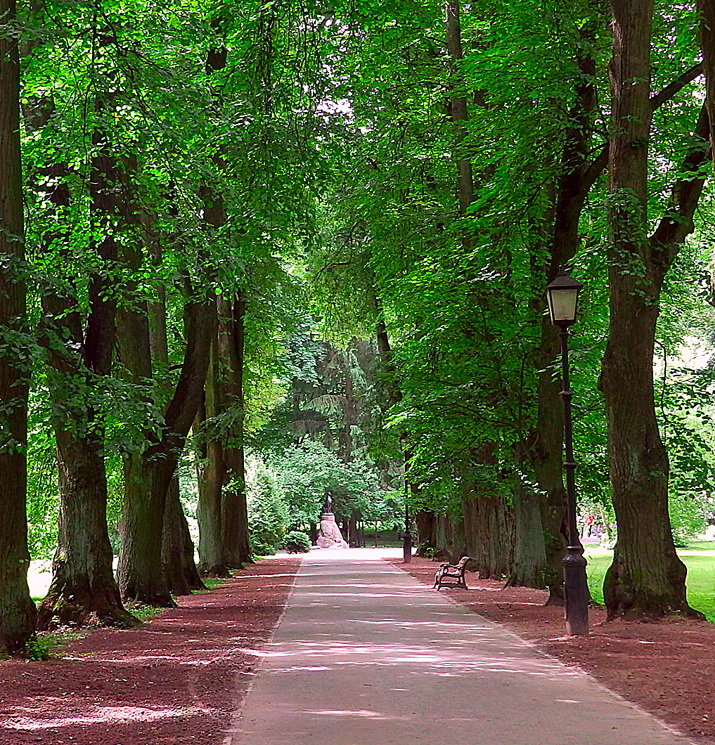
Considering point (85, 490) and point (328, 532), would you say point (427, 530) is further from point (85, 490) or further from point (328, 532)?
point (85, 490)

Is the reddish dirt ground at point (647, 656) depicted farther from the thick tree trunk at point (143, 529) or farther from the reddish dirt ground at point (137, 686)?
the thick tree trunk at point (143, 529)

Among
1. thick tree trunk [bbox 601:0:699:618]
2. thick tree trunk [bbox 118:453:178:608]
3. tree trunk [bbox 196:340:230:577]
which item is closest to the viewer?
thick tree trunk [bbox 601:0:699:618]

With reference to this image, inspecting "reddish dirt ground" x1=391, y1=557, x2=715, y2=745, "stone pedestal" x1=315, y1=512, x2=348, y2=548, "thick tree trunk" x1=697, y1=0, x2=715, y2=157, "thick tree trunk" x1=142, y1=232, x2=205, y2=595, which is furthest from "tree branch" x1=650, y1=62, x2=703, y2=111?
"stone pedestal" x1=315, y1=512, x2=348, y2=548

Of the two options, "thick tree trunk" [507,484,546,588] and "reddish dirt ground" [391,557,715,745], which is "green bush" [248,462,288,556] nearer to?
"thick tree trunk" [507,484,546,588]

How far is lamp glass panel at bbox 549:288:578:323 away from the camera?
44.6 feet

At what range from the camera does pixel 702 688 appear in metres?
8.57

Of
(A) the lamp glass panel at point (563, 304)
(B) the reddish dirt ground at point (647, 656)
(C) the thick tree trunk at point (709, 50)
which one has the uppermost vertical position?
(C) the thick tree trunk at point (709, 50)

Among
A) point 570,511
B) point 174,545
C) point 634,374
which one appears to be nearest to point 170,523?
point 174,545

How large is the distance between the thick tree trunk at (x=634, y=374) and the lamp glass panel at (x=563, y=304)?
0.59 m

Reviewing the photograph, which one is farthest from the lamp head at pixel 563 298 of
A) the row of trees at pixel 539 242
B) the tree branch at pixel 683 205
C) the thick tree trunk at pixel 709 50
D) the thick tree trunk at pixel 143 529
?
the thick tree trunk at pixel 143 529

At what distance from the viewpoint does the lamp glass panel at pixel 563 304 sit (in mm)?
13586

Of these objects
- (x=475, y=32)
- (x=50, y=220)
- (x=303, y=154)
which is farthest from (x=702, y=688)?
(x=475, y=32)

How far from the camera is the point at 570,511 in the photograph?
523 inches

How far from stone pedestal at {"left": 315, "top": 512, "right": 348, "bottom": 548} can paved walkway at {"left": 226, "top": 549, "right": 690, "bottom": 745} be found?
2032 inches
